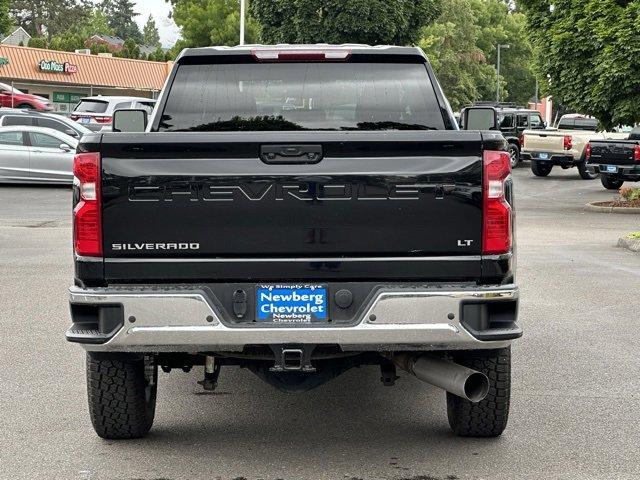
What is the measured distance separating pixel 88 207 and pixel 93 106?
3433 centimetres

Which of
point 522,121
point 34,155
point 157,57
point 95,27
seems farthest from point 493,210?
point 95,27

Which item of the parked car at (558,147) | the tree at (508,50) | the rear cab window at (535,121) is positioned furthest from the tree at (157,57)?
the parked car at (558,147)

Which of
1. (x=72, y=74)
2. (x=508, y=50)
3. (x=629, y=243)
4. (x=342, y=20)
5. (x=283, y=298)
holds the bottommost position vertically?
(x=629, y=243)

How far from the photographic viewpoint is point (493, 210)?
17.8 feet

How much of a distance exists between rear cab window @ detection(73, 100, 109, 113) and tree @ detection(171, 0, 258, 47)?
3145 centimetres

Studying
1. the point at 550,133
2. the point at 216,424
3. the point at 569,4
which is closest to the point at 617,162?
the point at 569,4

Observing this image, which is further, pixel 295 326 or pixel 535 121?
pixel 535 121

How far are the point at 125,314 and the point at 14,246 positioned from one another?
11.6 m

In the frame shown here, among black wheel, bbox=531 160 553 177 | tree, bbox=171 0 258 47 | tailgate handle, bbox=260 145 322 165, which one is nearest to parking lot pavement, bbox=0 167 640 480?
tailgate handle, bbox=260 145 322 165

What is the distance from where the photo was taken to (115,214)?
17.7 ft

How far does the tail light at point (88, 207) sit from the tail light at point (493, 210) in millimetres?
1766

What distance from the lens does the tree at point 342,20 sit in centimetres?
4469

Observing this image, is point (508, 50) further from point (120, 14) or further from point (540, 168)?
point (120, 14)

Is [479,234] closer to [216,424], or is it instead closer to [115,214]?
[115,214]
